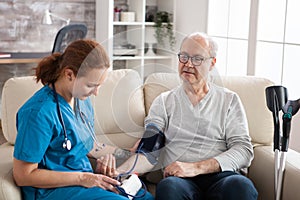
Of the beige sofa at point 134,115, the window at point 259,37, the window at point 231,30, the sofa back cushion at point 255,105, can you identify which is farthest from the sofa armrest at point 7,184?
the window at point 231,30

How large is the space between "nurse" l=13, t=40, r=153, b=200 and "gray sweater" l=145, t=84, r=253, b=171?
409mm

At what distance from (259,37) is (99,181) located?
2.36 m

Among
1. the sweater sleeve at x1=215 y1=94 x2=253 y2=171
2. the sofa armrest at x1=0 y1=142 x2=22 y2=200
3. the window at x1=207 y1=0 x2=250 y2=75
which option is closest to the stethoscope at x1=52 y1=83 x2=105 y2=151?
the sofa armrest at x1=0 y1=142 x2=22 y2=200

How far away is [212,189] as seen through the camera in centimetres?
194

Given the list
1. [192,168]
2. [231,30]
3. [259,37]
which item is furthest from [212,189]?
[231,30]

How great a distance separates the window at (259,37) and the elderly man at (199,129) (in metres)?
1.35

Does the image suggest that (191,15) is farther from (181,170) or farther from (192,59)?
(181,170)

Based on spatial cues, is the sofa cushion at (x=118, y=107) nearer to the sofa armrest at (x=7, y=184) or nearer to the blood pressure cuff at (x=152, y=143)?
the blood pressure cuff at (x=152, y=143)

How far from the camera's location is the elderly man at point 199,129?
1.94 meters

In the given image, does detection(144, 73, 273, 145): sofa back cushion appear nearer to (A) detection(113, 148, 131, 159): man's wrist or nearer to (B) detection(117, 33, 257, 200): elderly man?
(B) detection(117, 33, 257, 200): elderly man

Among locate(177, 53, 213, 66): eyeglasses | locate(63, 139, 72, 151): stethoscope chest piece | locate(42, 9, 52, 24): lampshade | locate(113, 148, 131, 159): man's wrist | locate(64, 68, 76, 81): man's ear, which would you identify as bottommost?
locate(113, 148, 131, 159): man's wrist

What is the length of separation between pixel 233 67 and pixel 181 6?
1.01 m

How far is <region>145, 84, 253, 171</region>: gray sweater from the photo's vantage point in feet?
6.63

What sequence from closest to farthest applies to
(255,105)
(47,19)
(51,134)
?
(51,134) < (255,105) < (47,19)
